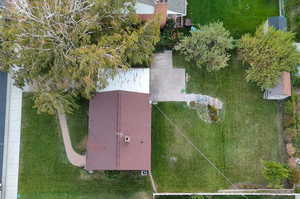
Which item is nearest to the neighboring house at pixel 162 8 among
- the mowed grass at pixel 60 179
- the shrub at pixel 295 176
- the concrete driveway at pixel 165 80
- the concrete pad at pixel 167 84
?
the concrete driveway at pixel 165 80

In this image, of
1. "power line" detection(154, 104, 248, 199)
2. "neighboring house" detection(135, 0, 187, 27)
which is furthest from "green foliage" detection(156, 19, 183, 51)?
"power line" detection(154, 104, 248, 199)

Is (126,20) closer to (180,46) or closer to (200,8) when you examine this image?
(180,46)

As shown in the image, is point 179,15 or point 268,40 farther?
point 179,15

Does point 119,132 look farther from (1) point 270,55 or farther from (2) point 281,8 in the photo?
(2) point 281,8

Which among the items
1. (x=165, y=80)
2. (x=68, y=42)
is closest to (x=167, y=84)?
(x=165, y=80)

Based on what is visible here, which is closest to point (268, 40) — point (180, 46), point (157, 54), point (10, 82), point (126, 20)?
point (180, 46)

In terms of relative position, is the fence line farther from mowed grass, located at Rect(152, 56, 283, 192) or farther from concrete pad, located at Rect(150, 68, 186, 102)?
concrete pad, located at Rect(150, 68, 186, 102)
